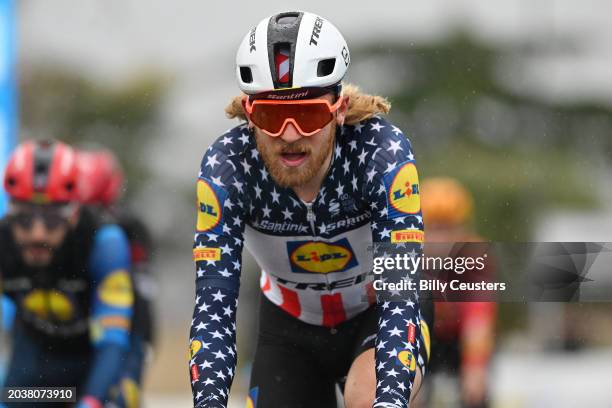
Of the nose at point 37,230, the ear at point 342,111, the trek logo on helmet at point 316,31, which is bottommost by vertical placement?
the nose at point 37,230

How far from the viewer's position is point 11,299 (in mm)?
7277

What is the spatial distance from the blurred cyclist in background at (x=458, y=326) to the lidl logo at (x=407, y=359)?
5.57 m

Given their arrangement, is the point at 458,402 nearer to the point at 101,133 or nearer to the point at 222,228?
the point at 222,228

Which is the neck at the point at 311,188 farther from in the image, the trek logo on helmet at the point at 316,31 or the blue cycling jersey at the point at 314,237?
the trek logo on helmet at the point at 316,31

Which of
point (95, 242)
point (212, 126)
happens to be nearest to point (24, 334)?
point (95, 242)

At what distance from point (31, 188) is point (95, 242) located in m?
0.48

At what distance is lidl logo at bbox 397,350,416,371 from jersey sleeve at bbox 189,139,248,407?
617mm

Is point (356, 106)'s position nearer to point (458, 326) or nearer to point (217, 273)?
point (217, 273)

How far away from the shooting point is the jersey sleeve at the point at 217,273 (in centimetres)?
435

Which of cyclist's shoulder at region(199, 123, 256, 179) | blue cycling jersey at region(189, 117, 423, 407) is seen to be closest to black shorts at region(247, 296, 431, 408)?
blue cycling jersey at region(189, 117, 423, 407)

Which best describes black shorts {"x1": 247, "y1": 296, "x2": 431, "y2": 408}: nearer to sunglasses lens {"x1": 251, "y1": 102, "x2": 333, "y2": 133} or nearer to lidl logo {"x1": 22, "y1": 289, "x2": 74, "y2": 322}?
sunglasses lens {"x1": 251, "y1": 102, "x2": 333, "y2": 133}

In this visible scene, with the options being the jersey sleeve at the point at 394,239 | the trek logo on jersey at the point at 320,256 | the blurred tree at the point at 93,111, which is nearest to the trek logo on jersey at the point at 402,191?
the jersey sleeve at the point at 394,239

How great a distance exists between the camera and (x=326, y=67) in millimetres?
4551

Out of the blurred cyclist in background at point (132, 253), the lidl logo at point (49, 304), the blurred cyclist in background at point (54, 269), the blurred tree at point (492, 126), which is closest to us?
the blurred cyclist in background at point (54, 269)
